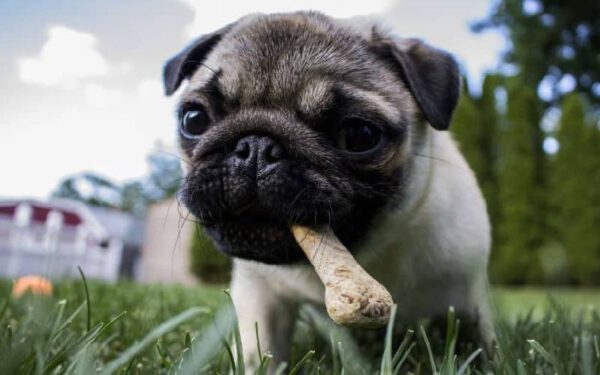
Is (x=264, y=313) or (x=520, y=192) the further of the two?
(x=520, y=192)

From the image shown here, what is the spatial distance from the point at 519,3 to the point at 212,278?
1350 cm

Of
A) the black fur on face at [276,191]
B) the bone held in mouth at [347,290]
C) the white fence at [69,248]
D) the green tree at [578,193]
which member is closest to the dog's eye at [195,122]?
the black fur on face at [276,191]

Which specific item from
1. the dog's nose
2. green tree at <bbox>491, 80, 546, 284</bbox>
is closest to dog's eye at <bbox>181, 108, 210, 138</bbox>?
the dog's nose

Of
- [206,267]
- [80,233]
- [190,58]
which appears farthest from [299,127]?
[80,233]

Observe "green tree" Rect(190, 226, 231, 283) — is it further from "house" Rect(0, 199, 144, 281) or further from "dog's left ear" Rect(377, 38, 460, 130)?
"dog's left ear" Rect(377, 38, 460, 130)

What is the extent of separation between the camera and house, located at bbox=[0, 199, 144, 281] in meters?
15.7

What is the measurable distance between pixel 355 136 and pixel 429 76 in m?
0.64

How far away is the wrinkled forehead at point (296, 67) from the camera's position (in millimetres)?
2135

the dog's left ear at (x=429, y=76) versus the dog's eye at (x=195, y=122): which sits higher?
the dog's left ear at (x=429, y=76)

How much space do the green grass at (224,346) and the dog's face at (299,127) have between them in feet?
1.17

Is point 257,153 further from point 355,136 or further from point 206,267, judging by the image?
point 206,267

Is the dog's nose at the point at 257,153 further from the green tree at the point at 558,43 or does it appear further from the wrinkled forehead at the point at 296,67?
the green tree at the point at 558,43

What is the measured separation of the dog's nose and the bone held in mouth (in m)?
0.33

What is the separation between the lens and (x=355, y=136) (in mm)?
2090
